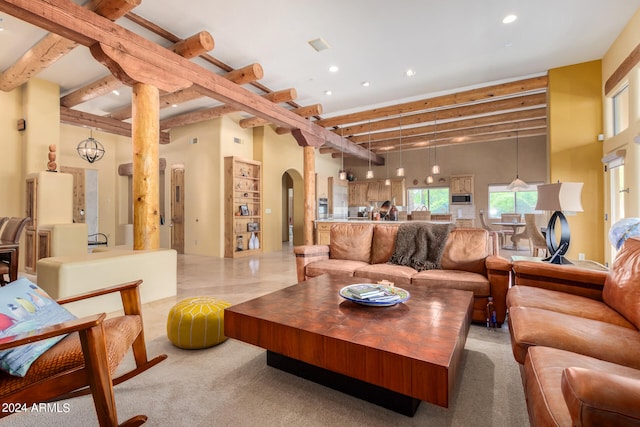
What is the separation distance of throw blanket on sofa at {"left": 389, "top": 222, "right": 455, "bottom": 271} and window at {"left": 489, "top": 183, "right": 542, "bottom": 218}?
7.37 meters

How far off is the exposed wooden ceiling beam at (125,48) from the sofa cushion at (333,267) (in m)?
2.96

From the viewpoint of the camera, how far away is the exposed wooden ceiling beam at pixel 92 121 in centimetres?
603

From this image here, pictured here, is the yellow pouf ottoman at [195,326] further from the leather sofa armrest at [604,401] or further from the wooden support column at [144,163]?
the leather sofa armrest at [604,401]

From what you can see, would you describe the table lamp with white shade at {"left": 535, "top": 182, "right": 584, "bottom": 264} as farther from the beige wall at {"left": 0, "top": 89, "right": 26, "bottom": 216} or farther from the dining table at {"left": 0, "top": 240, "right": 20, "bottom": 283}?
the beige wall at {"left": 0, "top": 89, "right": 26, "bottom": 216}

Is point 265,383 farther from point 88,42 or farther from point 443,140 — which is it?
point 443,140

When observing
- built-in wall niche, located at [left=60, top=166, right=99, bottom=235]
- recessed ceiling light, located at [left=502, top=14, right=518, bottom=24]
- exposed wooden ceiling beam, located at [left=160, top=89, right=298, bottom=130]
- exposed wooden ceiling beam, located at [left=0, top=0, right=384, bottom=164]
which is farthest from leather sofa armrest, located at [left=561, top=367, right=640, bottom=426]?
built-in wall niche, located at [left=60, top=166, right=99, bottom=235]

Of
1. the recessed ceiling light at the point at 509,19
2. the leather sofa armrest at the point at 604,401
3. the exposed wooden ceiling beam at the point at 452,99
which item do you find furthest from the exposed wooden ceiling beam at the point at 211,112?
the leather sofa armrest at the point at 604,401

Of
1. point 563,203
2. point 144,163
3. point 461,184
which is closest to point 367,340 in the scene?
point 563,203

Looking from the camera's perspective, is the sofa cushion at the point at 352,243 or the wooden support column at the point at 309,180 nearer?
the sofa cushion at the point at 352,243

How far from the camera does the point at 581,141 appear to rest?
4.78 metres

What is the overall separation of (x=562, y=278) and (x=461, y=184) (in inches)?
321

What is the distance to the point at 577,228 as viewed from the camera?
4820 millimetres

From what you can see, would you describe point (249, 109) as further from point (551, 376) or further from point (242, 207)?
point (551, 376)

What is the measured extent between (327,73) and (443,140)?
590 cm
